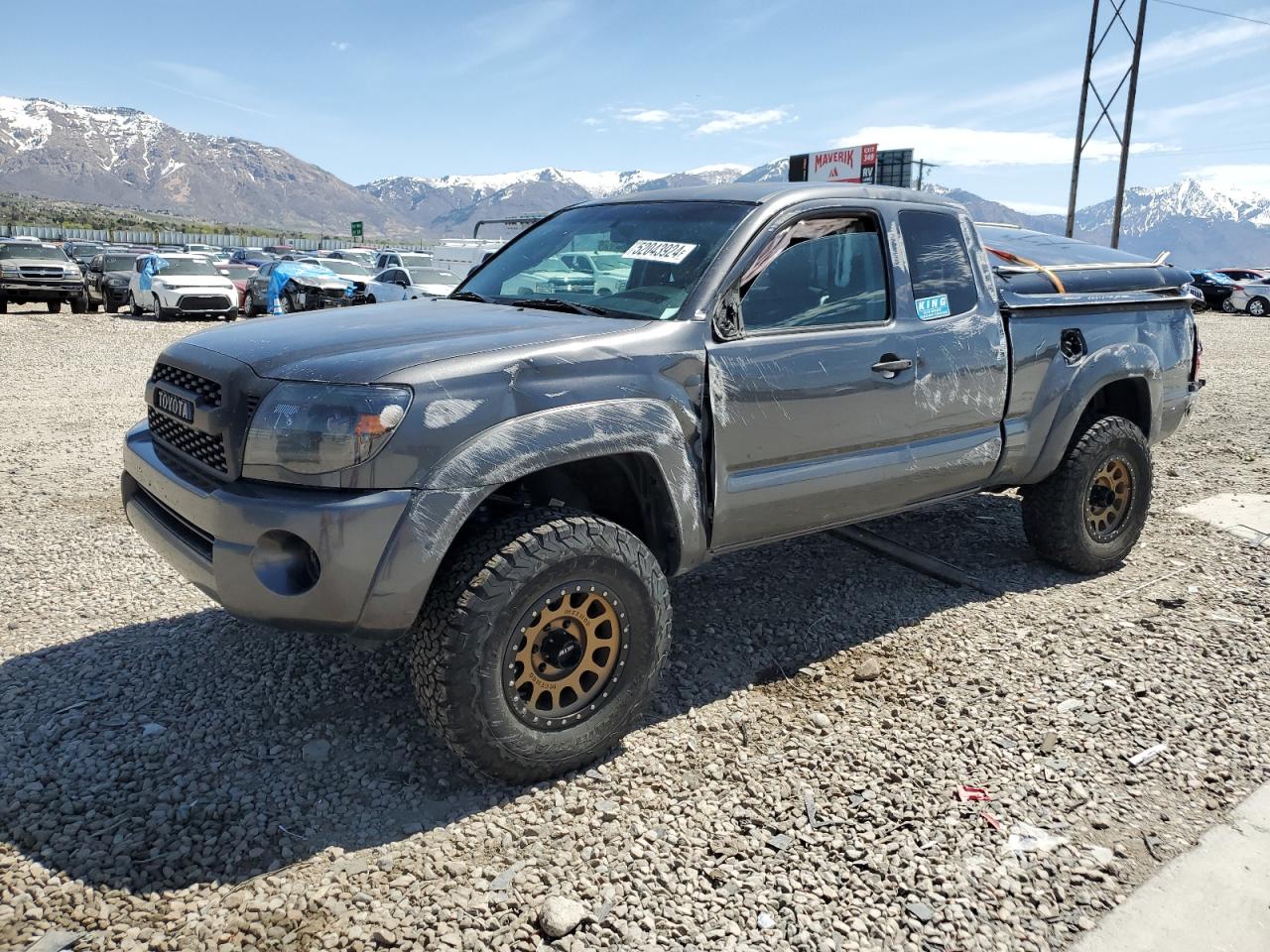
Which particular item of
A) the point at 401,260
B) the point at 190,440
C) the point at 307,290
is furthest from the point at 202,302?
the point at 190,440

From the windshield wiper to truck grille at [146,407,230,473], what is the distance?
126 cm

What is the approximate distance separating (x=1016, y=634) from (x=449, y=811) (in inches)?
104

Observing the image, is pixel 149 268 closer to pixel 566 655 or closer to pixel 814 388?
pixel 814 388

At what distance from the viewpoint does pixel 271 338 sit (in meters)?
3.12

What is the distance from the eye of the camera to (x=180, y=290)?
21.9 meters

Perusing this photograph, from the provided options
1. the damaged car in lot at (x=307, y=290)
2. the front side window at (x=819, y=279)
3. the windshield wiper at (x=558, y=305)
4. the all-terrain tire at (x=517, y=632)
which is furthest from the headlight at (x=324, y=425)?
the damaged car in lot at (x=307, y=290)

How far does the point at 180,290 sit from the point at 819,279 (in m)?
21.7

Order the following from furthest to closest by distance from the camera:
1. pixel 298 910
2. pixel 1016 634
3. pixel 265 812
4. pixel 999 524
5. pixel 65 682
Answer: pixel 999 524
pixel 1016 634
pixel 65 682
pixel 265 812
pixel 298 910

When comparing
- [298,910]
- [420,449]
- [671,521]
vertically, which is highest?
[420,449]

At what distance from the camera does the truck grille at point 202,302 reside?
72.0 ft

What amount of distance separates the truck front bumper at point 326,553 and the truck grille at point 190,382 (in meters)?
0.33

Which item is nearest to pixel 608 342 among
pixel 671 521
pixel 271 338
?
pixel 671 521

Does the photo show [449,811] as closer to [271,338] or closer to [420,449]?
[420,449]

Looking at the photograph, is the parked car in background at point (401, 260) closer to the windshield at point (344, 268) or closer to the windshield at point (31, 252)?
the windshield at point (344, 268)
